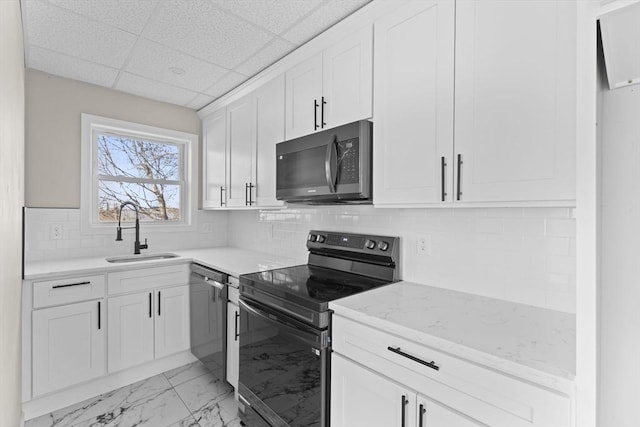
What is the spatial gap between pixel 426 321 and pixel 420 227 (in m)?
0.69

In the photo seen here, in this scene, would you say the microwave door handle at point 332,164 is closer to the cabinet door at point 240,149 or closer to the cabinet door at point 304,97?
the cabinet door at point 304,97

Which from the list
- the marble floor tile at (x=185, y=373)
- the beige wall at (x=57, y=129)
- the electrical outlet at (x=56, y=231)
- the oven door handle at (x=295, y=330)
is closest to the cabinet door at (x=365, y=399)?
the oven door handle at (x=295, y=330)

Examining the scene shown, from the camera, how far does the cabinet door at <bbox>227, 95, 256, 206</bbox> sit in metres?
2.56

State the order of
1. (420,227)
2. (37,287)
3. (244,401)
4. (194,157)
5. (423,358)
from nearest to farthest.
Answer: (423,358), (420,227), (244,401), (37,287), (194,157)

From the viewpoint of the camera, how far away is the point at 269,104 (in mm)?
2340

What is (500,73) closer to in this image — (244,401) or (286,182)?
(286,182)

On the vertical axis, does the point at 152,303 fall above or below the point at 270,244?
below

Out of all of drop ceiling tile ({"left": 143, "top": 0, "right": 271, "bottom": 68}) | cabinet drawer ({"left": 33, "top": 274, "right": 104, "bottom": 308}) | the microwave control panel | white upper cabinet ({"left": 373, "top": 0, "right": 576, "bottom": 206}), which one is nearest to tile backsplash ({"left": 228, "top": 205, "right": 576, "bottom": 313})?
white upper cabinet ({"left": 373, "top": 0, "right": 576, "bottom": 206})

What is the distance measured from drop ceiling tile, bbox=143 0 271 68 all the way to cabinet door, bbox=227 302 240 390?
1763 millimetres

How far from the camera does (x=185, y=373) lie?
2.57 meters

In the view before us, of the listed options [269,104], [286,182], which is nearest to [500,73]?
[286,182]

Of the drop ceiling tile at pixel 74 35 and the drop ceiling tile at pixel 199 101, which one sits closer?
the drop ceiling tile at pixel 74 35

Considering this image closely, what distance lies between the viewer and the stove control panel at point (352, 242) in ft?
6.06

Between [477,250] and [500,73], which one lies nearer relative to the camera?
[500,73]
